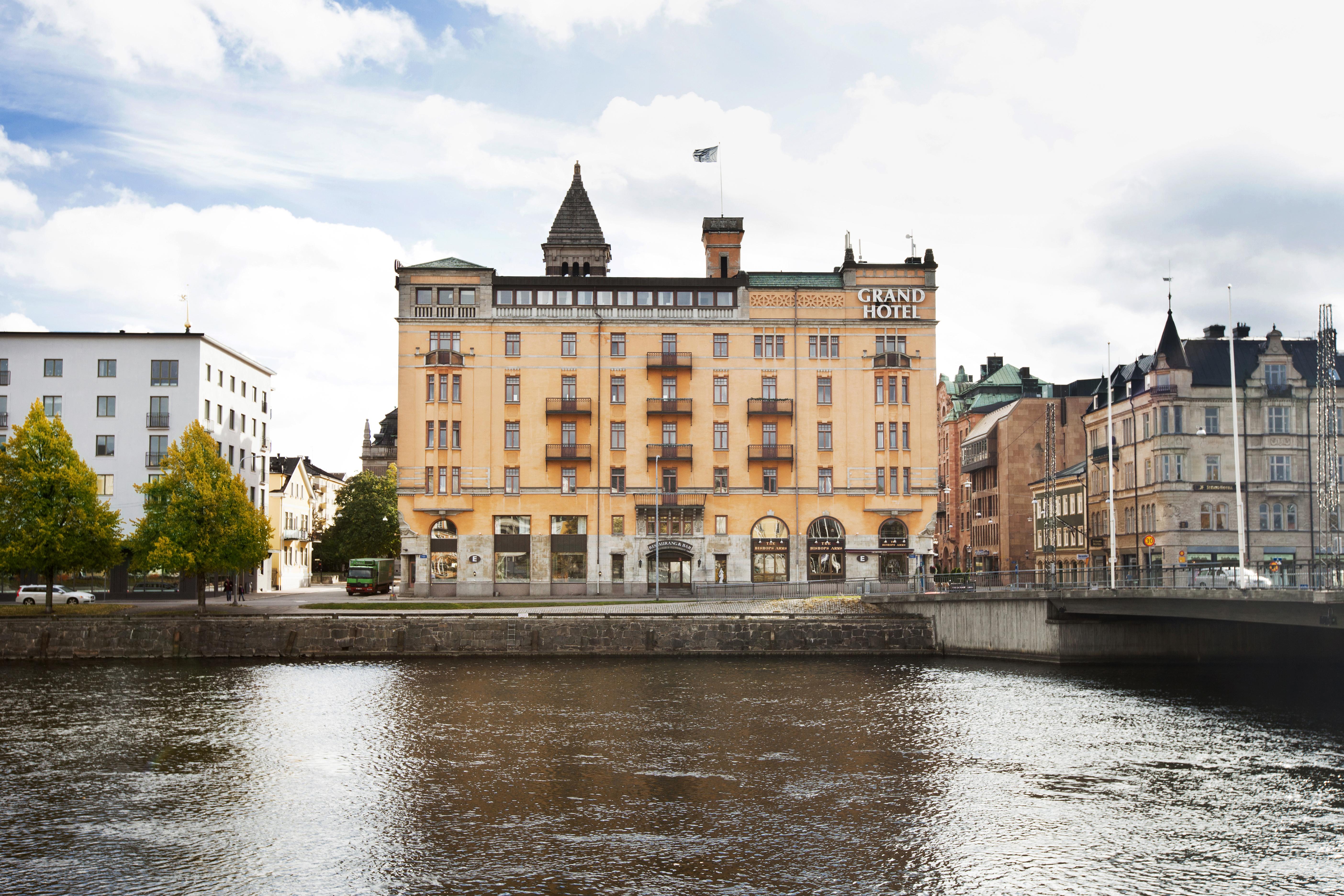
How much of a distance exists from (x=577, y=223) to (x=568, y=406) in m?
32.1

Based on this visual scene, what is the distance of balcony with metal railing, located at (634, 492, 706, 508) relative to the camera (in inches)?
3775

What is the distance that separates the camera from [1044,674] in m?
59.2

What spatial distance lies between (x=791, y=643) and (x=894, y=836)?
4171 centimetres

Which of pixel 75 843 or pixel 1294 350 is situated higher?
pixel 1294 350

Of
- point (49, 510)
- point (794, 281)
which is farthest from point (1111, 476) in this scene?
point (49, 510)

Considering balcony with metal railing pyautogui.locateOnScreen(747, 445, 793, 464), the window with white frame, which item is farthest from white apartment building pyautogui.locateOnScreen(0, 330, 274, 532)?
the window with white frame

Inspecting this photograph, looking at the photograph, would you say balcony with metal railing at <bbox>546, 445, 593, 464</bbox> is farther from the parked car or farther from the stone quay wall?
the parked car

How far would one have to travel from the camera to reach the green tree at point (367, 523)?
5428 inches

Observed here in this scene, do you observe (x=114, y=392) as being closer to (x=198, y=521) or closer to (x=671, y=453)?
(x=198, y=521)

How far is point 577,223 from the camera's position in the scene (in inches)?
4744

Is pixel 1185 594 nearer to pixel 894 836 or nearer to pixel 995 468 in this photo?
pixel 894 836

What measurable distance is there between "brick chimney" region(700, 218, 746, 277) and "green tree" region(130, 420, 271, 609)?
155ft

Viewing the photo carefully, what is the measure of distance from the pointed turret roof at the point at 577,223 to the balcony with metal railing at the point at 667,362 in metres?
27.5

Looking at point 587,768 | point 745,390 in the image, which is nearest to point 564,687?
point 587,768
